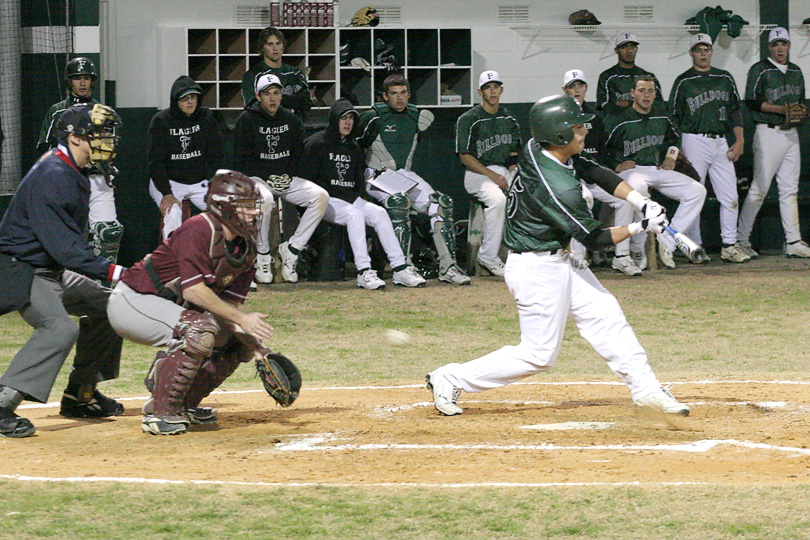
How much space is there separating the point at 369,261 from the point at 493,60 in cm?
367

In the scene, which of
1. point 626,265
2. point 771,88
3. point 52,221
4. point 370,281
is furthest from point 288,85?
point 52,221

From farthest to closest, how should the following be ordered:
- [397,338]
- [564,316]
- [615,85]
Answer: [615,85], [397,338], [564,316]

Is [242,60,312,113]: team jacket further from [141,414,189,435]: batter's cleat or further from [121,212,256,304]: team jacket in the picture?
[141,414,189,435]: batter's cleat

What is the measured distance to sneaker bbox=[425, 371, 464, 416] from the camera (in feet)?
21.5

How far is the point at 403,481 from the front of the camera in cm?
511

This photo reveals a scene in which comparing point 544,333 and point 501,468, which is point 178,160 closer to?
point 544,333

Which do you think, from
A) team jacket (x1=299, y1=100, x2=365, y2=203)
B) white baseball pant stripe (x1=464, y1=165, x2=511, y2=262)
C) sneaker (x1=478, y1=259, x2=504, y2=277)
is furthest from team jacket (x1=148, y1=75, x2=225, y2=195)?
sneaker (x1=478, y1=259, x2=504, y2=277)

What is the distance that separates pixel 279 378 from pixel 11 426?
1.39 m

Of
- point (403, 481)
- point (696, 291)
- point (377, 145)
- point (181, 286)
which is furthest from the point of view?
point (377, 145)

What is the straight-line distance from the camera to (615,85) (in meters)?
13.6

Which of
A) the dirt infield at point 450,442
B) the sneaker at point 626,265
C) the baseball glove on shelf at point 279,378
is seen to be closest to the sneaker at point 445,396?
the dirt infield at point 450,442

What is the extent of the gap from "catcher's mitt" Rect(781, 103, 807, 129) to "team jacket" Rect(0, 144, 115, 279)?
32.5ft

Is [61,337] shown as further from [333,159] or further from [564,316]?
[333,159]

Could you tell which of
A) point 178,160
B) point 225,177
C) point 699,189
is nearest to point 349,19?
point 178,160
